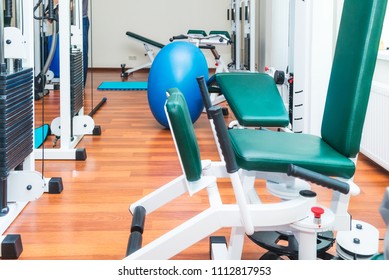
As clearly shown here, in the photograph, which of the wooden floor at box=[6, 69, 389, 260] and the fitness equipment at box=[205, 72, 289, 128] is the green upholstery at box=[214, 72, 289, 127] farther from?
the wooden floor at box=[6, 69, 389, 260]

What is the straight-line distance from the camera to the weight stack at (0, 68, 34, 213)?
1.88 metres

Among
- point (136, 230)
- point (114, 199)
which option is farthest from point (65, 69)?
point (136, 230)

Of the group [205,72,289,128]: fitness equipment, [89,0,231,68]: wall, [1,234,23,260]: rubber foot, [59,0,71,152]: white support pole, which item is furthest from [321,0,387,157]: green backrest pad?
[89,0,231,68]: wall

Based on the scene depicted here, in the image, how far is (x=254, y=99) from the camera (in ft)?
9.29

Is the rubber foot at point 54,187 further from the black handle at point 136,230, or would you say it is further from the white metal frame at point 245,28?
the white metal frame at point 245,28

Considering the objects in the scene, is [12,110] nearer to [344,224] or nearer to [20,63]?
[20,63]

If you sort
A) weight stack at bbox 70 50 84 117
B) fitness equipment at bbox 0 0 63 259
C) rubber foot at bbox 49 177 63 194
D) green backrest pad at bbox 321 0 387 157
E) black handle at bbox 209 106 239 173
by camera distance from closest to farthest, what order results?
black handle at bbox 209 106 239 173 → green backrest pad at bbox 321 0 387 157 → fitness equipment at bbox 0 0 63 259 → rubber foot at bbox 49 177 63 194 → weight stack at bbox 70 50 84 117

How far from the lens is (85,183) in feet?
8.84

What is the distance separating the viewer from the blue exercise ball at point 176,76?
12.6ft

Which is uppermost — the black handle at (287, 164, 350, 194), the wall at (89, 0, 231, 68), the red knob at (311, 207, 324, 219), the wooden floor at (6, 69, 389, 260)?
the wall at (89, 0, 231, 68)

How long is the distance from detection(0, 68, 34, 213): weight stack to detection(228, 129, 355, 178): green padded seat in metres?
0.85

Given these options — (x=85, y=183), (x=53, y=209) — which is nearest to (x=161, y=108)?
(x=85, y=183)

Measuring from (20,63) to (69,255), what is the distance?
2.66ft

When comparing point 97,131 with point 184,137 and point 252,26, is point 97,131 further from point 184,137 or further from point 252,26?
point 252,26
